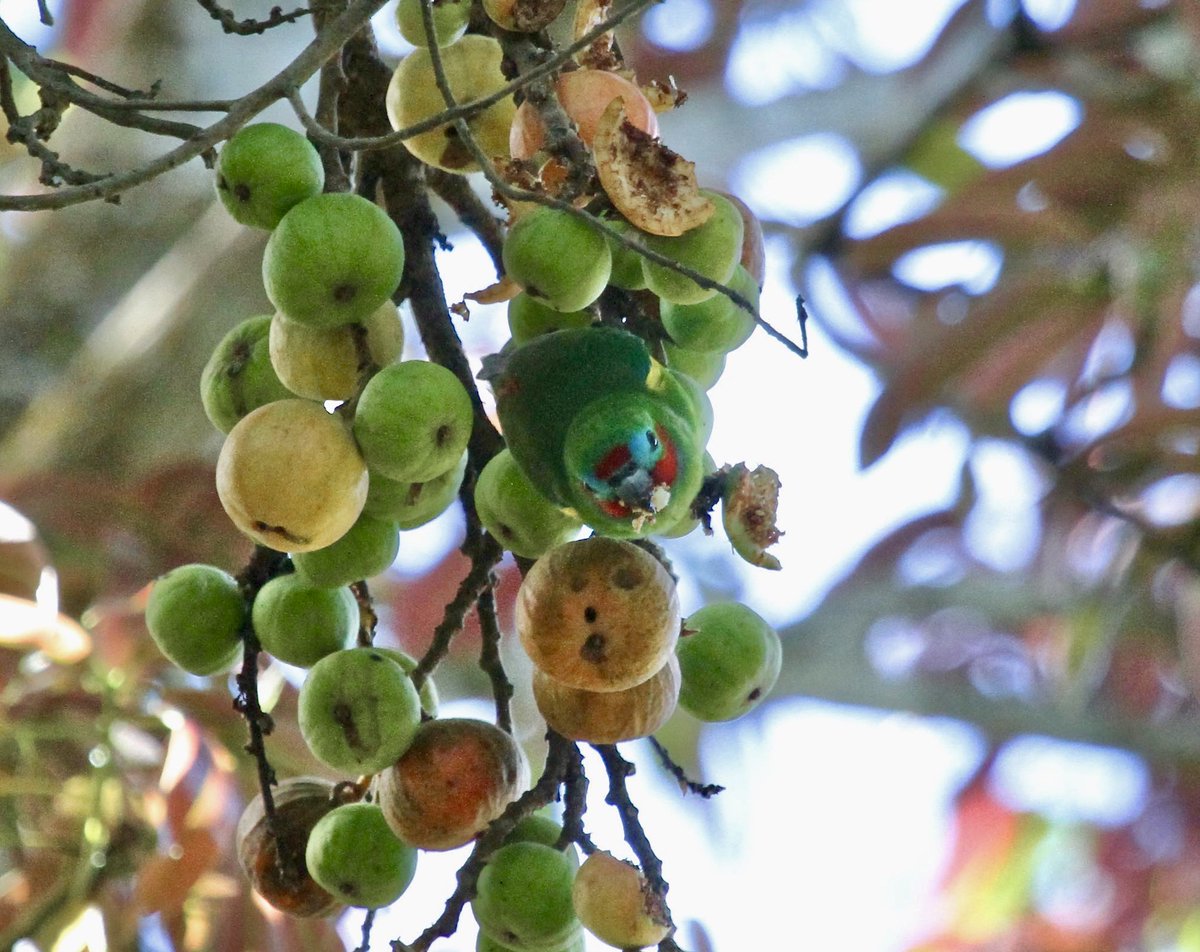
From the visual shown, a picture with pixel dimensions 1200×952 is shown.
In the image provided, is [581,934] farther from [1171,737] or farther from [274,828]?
[1171,737]

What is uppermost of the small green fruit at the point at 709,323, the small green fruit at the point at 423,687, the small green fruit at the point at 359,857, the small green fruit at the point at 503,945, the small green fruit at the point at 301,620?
the small green fruit at the point at 709,323

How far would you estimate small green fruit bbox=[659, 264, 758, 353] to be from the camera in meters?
0.72

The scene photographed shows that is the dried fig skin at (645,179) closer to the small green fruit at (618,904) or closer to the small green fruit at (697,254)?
the small green fruit at (697,254)

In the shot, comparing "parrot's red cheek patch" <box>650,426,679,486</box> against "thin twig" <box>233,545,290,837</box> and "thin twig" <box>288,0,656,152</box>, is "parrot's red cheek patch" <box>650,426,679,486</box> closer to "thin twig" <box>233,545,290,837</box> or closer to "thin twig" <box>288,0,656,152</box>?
"thin twig" <box>288,0,656,152</box>

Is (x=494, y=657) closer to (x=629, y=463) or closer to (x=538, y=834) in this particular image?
(x=538, y=834)

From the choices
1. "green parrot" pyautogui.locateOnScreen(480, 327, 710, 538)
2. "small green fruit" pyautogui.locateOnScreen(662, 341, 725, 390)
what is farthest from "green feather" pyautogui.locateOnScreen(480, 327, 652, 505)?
"small green fruit" pyautogui.locateOnScreen(662, 341, 725, 390)

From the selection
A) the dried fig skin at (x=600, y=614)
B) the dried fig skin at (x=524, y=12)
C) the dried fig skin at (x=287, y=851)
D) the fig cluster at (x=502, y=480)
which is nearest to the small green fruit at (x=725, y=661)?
the fig cluster at (x=502, y=480)

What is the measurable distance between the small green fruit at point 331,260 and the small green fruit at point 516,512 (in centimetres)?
11

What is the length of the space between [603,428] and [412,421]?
0.33ft

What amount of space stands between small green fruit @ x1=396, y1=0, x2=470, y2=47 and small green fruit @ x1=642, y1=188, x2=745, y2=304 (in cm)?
21

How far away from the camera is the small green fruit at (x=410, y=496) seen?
2.44ft

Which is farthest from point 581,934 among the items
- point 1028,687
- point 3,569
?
point 1028,687

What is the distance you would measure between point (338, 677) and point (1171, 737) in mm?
2176

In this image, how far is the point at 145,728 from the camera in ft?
4.17
